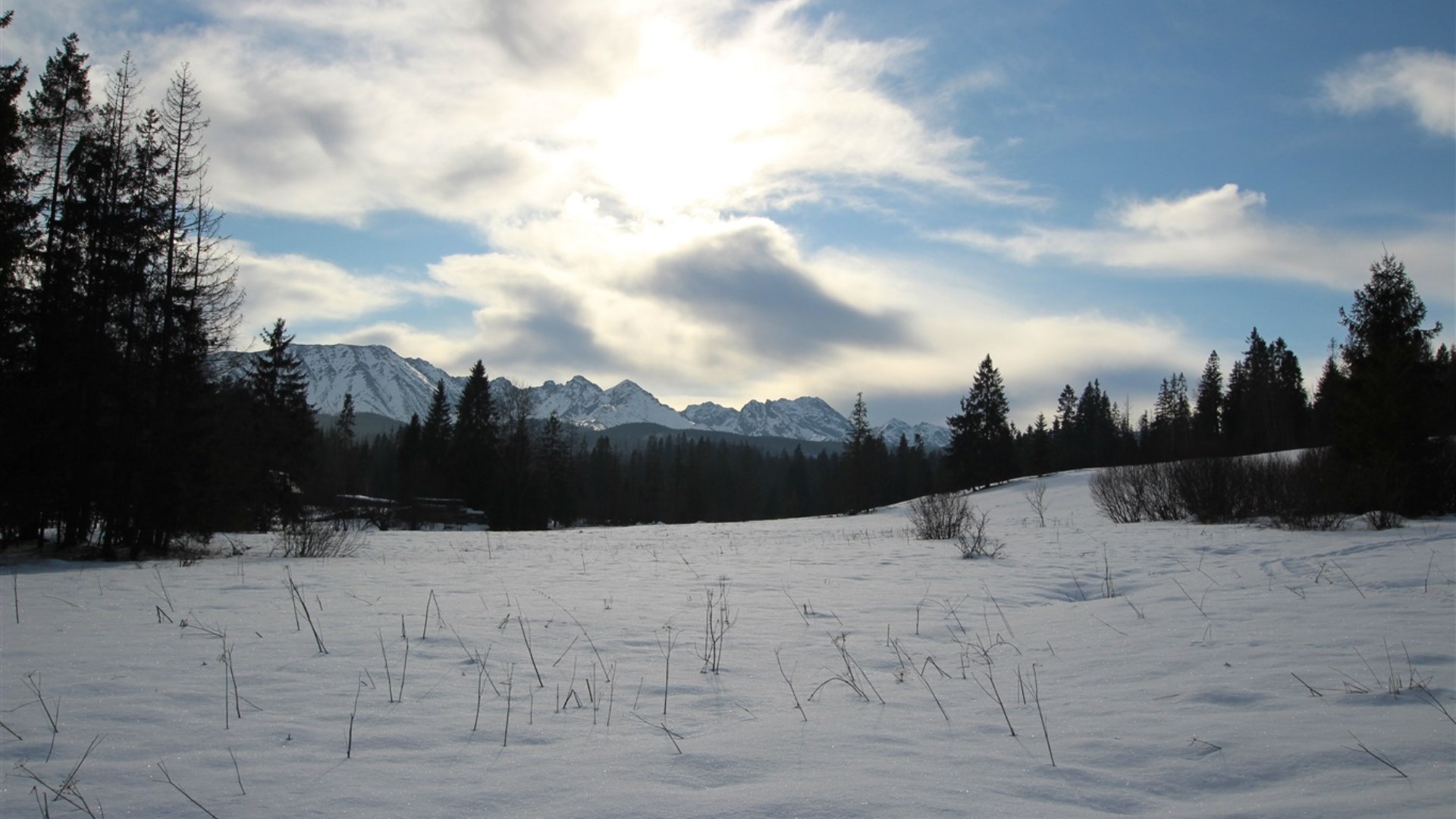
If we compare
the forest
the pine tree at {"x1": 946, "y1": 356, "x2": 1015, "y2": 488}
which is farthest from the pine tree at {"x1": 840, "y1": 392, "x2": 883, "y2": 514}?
the forest

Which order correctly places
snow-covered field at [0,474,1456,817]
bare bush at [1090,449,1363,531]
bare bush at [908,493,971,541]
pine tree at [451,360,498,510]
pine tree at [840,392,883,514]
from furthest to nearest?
pine tree at [840,392,883,514] < pine tree at [451,360,498,510] < bare bush at [908,493,971,541] < bare bush at [1090,449,1363,531] < snow-covered field at [0,474,1456,817]

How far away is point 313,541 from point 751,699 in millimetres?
12270

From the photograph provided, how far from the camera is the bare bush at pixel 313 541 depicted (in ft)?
43.3

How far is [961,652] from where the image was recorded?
5129mm

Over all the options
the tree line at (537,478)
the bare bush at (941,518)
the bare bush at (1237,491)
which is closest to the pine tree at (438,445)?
the tree line at (537,478)

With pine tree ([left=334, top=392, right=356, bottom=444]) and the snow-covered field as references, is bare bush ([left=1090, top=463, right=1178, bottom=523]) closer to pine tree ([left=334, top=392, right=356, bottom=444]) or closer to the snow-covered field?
the snow-covered field

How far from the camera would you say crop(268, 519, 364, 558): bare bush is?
13.2 meters

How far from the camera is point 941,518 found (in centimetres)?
1544

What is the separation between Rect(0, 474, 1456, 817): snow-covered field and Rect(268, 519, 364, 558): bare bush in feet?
17.3

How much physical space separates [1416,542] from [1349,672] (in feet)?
24.6

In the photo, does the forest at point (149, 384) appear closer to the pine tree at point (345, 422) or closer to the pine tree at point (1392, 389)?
the pine tree at point (1392, 389)

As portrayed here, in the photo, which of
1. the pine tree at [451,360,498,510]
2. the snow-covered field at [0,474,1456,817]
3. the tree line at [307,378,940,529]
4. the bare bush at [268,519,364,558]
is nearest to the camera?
the snow-covered field at [0,474,1456,817]

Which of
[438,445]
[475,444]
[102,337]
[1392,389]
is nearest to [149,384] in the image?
[102,337]

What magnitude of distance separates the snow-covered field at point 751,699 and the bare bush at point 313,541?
5288 millimetres
